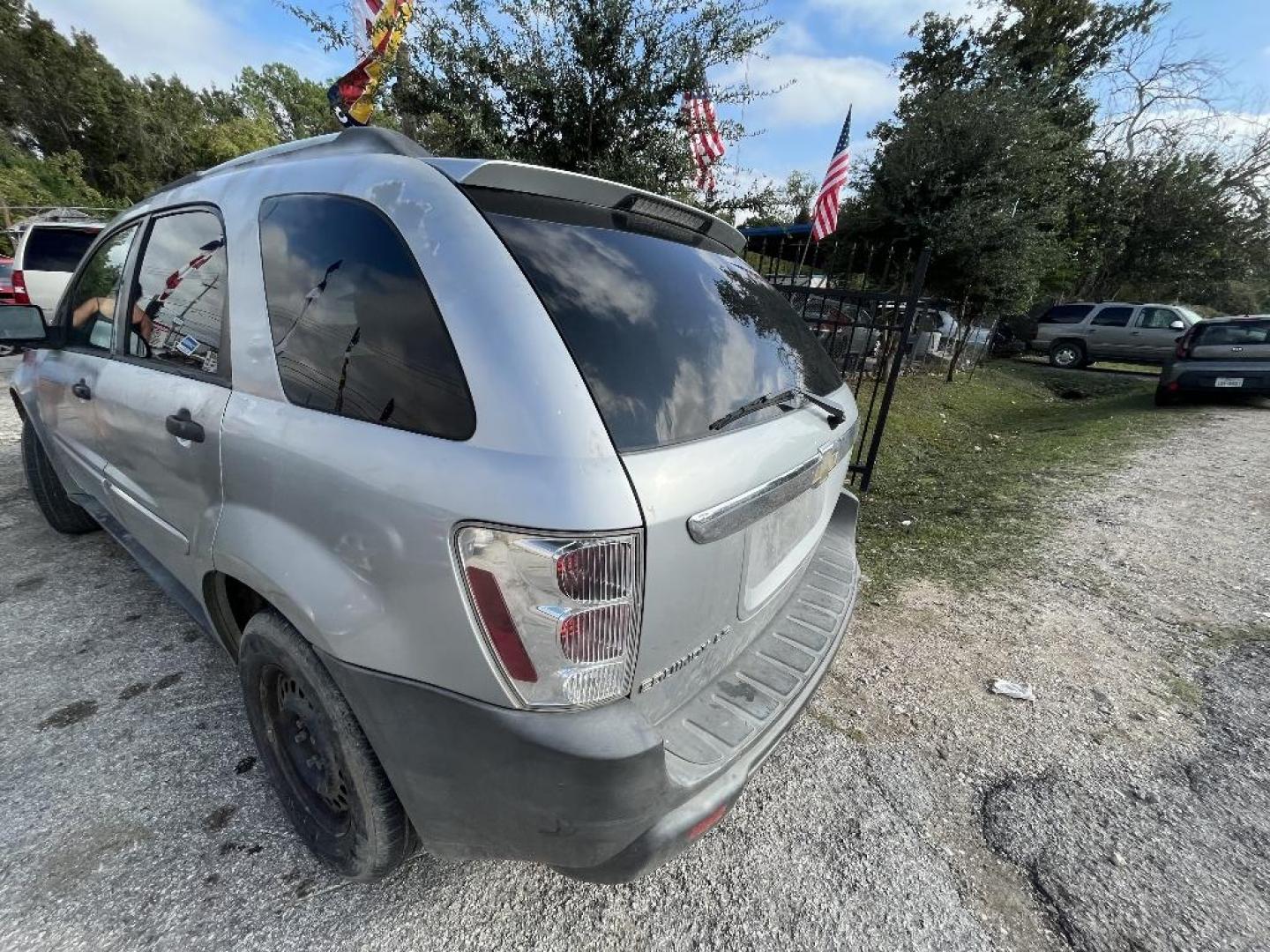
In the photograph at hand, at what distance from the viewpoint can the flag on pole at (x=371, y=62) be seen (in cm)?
552

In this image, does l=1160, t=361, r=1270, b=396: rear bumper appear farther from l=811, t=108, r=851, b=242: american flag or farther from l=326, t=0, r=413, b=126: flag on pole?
l=326, t=0, r=413, b=126: flag on pole

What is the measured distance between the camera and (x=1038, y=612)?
3342mm

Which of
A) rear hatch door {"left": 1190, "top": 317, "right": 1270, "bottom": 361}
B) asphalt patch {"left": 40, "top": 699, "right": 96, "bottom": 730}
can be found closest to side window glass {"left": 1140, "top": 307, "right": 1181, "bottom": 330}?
rear hatch door {"left": 1190, "top": 317, "right": 1270, "bottom": 361}

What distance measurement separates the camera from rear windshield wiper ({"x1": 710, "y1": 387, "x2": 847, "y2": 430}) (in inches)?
58.9

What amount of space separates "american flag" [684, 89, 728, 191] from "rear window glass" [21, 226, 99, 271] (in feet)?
25.8

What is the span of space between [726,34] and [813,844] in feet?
25.6

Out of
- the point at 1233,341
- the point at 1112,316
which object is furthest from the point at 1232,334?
the point at 1112,316

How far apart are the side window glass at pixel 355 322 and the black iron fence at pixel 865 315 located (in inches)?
132

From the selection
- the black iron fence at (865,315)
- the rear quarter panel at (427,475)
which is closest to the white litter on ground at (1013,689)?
the black iron fence at (865,315)

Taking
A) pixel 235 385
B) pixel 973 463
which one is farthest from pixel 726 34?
pixel 235 385

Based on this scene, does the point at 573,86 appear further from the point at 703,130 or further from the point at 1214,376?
the point at 1214,376

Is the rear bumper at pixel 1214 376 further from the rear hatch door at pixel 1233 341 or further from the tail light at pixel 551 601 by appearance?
the tail light at pixel 551 601

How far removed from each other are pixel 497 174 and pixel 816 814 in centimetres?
222

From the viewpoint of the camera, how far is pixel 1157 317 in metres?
15.6
